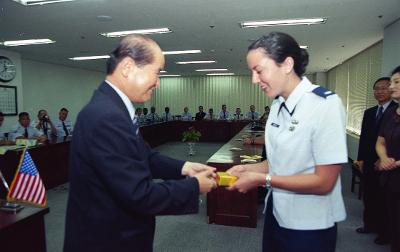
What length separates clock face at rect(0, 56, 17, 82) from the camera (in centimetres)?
794

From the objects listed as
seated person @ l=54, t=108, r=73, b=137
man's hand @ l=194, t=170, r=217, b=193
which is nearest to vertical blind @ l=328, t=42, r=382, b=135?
man's hand @ l=194, t=170, r=217, b=193

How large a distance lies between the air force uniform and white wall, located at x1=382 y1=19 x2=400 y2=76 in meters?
4.65

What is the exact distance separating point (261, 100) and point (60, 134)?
32.9 ft

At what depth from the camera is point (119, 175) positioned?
96 centimetres

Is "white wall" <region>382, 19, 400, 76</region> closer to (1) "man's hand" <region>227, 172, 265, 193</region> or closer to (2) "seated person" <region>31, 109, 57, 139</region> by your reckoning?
(1) "man's hand" <region>227, 172, 265, 193</region>

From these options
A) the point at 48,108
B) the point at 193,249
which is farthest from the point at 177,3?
the point at 48,108

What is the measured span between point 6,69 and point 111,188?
8892mm

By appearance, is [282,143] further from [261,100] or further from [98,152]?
[261,100]

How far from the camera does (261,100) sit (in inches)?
576

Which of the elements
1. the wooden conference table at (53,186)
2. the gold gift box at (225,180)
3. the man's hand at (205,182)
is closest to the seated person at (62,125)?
the wooden conference table at (53,186)

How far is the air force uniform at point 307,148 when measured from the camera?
107 centimetres

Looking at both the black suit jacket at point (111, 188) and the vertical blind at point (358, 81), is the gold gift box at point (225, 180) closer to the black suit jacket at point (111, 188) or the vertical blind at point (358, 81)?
the black suit jacket at point (111, 188)

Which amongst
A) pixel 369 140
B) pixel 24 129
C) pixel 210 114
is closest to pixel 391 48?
pixel 369 140

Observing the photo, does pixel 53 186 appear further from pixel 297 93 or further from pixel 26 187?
pixel 297 93
